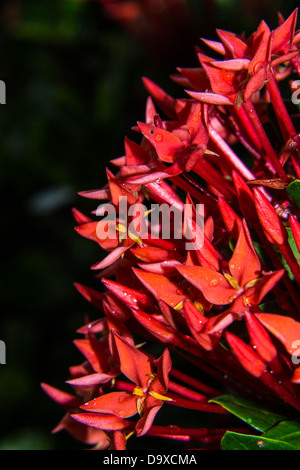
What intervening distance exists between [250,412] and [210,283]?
0.55ft

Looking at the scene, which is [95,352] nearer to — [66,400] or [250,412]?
[66,400]

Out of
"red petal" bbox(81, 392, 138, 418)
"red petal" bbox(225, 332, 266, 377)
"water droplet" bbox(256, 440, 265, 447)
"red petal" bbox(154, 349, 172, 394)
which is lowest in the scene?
"water droplet" bbox(256, 440, 265, 447)

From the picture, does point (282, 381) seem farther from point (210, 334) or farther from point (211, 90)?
point (211, 90)

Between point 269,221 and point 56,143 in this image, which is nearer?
point 269,221

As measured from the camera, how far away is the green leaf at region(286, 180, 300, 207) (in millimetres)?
522

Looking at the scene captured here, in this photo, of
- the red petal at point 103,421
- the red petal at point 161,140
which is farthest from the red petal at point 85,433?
the red petal at point 161,140

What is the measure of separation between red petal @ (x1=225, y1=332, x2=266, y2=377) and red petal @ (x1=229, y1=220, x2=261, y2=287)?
55 millimetres

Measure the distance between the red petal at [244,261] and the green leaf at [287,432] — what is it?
0.16m

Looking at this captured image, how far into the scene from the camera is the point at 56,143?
1.63 meters

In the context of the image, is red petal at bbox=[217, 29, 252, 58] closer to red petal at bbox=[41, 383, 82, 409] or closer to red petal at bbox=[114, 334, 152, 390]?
red petal at bbox=[114, 334, 152, 390]

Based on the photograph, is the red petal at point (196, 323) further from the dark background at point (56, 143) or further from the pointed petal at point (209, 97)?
the dark background at point (56, 143)

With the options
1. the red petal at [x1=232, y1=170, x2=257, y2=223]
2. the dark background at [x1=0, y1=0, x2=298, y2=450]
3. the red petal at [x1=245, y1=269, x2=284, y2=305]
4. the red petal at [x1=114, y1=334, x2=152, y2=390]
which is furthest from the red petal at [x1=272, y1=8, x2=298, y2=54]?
the dark background at [x1=0, y1=0, x2=298, y2=450]

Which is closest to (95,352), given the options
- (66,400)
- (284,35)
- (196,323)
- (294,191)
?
(66,400)

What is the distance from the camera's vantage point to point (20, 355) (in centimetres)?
147
